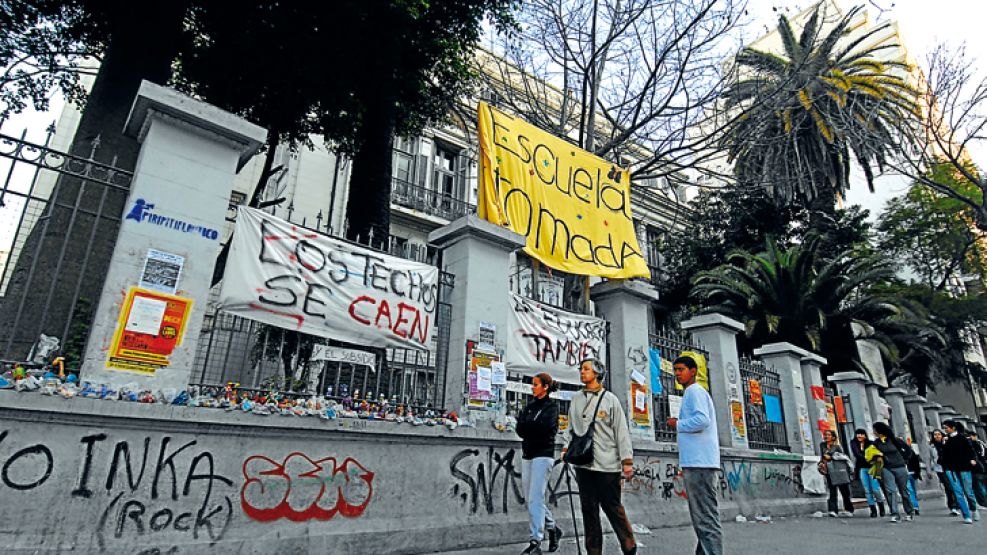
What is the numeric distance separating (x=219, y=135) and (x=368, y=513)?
3519 mm

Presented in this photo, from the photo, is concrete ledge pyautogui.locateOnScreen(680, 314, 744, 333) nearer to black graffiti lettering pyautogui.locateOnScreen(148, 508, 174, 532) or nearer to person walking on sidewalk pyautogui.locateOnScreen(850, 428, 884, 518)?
person walking on sidewalk pyautogui.locateOnScreen(850, 428, 884, 518)

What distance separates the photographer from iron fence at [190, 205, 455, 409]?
191 inches

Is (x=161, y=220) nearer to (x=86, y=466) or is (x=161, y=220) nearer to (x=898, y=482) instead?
(x=86, y=466)

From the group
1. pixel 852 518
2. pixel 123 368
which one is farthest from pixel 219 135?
pixel 852 518

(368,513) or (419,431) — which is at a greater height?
(419,431)

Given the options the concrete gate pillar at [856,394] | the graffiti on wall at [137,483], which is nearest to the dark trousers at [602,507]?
the graffiti on wall at [137,483]

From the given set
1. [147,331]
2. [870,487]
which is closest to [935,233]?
[870,487]

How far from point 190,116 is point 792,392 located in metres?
11.3

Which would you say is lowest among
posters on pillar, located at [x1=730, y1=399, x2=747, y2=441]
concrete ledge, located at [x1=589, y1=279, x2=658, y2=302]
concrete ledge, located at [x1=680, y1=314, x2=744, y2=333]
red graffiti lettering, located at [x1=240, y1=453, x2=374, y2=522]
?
red graffiti lettering, located at [x1=240, y1=453, x2=374, y2=522]

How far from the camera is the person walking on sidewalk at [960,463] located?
8859 mm

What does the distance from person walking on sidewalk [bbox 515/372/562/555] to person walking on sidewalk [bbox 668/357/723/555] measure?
43.9 inches

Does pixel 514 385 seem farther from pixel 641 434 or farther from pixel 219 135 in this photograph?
pixel 219 135

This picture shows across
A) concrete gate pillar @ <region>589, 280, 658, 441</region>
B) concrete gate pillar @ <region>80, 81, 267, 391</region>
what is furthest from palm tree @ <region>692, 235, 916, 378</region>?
concrete gate pillar @ <region>80, 81, 267, 391</region>

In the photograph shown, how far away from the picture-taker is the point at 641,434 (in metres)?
7.66
